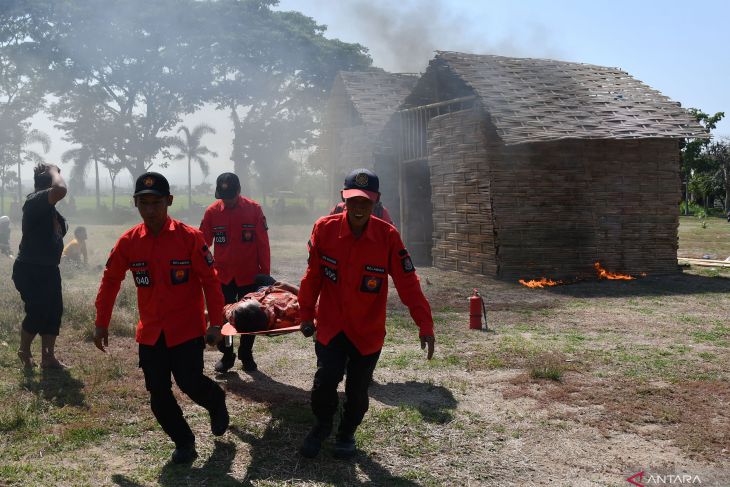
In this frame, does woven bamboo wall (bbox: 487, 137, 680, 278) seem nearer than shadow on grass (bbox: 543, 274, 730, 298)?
No

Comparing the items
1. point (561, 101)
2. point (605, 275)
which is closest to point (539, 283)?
point (605, 275)

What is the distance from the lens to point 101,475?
15.0ft

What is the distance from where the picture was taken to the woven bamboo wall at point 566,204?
46.9ft

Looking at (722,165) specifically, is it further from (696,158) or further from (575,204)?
(575,204)

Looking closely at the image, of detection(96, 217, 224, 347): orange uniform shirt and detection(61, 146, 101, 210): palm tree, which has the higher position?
detection(61, 146, 101, 210): palm tree

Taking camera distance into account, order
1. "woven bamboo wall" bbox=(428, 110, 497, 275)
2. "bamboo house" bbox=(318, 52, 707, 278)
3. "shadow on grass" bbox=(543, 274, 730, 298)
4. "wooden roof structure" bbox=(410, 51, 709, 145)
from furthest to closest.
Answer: "woven bamboo wall" bbox=(428, 110, 497, 275) < "bamboo house" bbox=(318, 52, 707, 278) < "wooden roof structure" bbox=(410, 51, 709, 145) < "shadow on grass" bbox=(543, 274, 730, 298)

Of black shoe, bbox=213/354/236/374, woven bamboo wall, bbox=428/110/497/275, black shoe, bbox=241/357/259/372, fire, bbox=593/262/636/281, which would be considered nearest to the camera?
black shoe, bbox=213/354/236/374

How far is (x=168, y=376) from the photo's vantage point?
4758mm

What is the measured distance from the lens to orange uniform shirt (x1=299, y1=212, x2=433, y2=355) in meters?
4.68

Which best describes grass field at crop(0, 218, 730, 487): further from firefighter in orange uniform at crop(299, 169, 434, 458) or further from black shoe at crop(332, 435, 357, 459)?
firefighter in orange uniform at crop(299, 169, 434, 458)

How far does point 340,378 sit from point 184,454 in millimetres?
1174

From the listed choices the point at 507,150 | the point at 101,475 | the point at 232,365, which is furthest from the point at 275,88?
the point at 101,475

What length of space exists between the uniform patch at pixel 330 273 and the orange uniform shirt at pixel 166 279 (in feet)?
2.46

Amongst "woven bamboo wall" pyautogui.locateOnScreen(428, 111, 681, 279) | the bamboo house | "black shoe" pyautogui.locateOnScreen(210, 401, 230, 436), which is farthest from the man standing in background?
"woven bamboo wall" pyautogui.locateOnScreen(428, 111, 681, 279)
